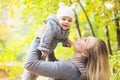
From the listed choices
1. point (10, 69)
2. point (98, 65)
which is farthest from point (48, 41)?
point (10, 69)

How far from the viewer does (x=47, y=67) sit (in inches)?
57.6

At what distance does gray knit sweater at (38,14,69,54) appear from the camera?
1567mm

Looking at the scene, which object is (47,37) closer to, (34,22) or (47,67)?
(47,67)

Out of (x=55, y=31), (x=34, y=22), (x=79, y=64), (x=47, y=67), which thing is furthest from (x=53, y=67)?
(x=34, y=22)

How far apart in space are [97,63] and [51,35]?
280 mm

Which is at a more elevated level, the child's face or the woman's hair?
the child's face

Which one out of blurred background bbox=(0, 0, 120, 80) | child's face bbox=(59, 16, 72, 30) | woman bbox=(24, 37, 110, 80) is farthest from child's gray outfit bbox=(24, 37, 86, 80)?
blurred background bbox=(0, 0, 120, 80)

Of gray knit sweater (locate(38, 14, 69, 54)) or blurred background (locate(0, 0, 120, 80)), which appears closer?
gray knit sweater (locate(38, 14, 69, 54))

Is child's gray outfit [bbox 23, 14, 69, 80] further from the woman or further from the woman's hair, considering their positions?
the woman's hair

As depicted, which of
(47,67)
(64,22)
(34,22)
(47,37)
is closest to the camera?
(47,67)

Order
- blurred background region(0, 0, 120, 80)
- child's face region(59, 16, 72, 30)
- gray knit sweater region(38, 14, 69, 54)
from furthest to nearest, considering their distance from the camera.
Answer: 1. blurred background region(0, 0, 120, 80)
2. child's face region(59, 16, 72, 30)
3. gray knit sweater region(38, 14, 69, 54)

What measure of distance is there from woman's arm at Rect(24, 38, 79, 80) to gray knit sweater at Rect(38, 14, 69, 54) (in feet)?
0.18

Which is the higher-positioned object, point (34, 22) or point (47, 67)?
point (34, 22)

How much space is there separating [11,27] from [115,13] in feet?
5.10
